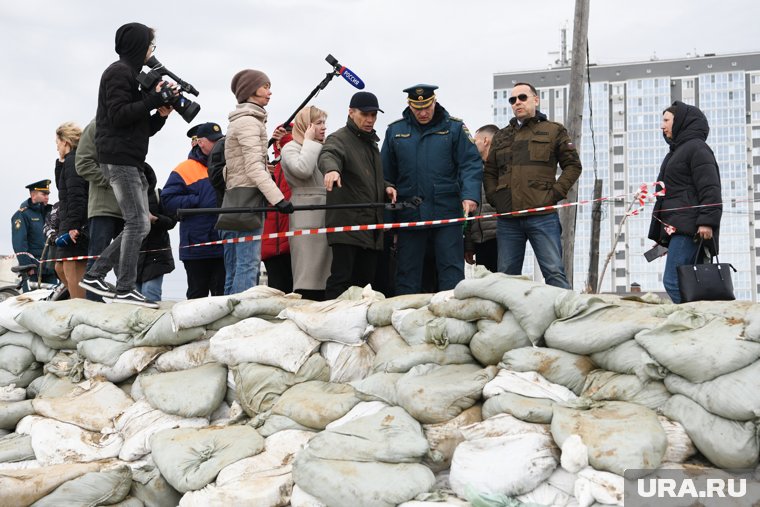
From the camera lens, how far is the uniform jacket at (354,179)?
177 inches

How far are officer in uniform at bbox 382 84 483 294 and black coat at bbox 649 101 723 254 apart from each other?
1159mm

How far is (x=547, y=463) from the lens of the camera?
265cm

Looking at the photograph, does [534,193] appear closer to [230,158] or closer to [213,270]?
[230,158]

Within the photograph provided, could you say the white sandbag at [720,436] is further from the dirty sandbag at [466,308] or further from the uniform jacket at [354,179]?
the uniform jacket at [354,179]

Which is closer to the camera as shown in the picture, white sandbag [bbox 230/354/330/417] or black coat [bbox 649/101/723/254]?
white sandbag [bbox 230/354/330/417]

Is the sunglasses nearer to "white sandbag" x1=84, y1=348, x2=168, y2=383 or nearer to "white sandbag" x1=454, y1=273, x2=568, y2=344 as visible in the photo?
"white sandbag" x1=454, y1=273, x2=568, y2=344

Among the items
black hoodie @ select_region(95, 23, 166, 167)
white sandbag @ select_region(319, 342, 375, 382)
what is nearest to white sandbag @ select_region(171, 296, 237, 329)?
white sandbag @ select_region(319, 342, 375, 382)

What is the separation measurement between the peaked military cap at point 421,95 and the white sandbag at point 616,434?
2475 mm

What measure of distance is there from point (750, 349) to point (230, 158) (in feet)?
9.77

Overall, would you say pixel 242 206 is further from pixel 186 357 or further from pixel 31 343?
pixel 31 343

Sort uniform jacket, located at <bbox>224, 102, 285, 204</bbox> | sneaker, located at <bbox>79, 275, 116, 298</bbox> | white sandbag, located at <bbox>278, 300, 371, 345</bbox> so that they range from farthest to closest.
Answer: sneaker, located at <bbox>79, 275, 116, 298</bbox>, uniform jacket, located at <bbox>224, 102, 285, 204</bbox>, white sandbag, located at <bbox>278, 300, 371, 345</bbox>

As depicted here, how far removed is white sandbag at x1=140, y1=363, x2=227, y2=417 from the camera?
3596 mm

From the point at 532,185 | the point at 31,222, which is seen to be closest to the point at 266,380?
the point at 532,185

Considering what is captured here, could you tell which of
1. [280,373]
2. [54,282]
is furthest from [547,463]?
[54,282]
